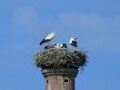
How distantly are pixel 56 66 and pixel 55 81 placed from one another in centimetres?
90

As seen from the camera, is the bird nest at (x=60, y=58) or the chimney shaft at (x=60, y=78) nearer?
the bird nest at (x=60, y=58)

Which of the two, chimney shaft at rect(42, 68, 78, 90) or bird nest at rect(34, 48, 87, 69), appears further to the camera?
chimney shaft at rect(42, 68, 78, 90)

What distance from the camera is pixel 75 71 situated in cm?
1855

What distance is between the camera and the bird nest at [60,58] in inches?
688

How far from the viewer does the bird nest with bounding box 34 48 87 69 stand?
1749 cm

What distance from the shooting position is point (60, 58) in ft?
57.8

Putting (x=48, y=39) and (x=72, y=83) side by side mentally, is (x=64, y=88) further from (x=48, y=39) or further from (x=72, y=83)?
(x=48, y=39)

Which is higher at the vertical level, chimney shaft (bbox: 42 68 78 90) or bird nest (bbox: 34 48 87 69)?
bird nest (bbox: 34 48 87 69)

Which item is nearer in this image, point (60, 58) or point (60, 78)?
point (60, 58)

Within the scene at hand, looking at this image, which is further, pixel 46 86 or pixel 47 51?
pixel 46 86

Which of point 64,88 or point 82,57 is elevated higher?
point 82,57

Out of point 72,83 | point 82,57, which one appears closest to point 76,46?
point 82,57

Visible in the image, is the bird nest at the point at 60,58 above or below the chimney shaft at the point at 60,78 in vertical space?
above

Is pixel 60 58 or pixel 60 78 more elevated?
pixel 60 58
